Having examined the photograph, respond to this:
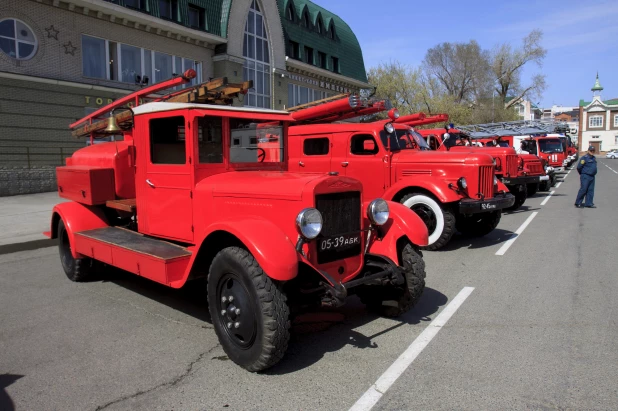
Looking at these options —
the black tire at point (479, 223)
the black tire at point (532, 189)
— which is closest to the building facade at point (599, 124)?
the black tire at point (532, 189)

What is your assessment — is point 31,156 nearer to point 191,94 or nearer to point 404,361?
point 191,94

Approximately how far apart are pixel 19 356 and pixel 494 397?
12.4ft

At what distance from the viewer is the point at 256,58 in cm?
2473

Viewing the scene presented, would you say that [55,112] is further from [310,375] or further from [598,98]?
[598,98]

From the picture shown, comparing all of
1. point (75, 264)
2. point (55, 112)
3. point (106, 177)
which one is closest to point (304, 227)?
A: point (106, 177)

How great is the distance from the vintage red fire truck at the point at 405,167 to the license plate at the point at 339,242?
141 inches

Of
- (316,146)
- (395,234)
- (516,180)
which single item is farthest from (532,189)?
(395,234)

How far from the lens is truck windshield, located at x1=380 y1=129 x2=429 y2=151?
8.64 m

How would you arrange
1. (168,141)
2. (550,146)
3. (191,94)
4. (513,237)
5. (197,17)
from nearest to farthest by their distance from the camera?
(168,141) → (191,94) → (513,237) → (197,17) → (550,146)

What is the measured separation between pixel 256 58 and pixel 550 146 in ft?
54.1

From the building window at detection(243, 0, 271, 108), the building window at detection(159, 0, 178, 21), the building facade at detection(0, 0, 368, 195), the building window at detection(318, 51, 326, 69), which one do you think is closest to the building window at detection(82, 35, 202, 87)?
the building facade at detection(0, 0, 368, 195)

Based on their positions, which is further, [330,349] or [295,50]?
[295,50]

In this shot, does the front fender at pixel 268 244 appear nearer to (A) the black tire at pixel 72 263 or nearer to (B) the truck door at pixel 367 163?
(A) the black tire at pixel 72 263

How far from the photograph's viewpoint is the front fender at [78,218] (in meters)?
5.59
